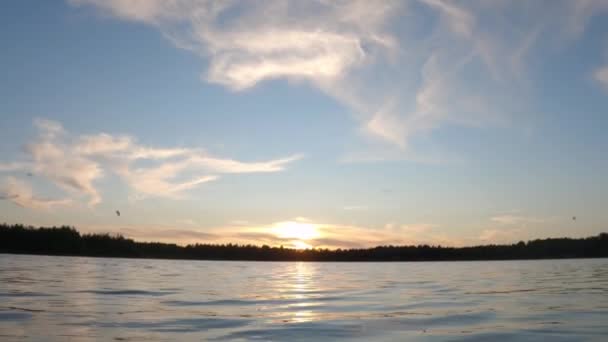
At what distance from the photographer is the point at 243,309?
1998cm

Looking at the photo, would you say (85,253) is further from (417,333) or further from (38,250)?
(417,333)

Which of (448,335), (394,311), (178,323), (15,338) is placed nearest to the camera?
(15,338)

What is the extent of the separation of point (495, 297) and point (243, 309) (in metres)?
12.1

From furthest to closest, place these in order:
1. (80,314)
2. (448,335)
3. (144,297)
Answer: (144,297) < (80,314) < (448,335)

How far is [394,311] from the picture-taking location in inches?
767

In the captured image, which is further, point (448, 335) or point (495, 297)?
point (495, 297)

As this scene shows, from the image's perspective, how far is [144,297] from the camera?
79.9 feet

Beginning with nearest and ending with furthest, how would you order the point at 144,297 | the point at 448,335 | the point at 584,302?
the point at 448,335 < the point at 584,302 < the point at 144,297

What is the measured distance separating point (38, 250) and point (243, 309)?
15260 centimetres

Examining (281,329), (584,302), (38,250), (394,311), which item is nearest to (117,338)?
(281,329)

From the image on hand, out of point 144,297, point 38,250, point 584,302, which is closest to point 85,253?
point 38,250

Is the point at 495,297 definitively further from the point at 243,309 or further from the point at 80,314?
the point at 80,314

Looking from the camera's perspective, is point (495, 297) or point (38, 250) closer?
point (495, 297)

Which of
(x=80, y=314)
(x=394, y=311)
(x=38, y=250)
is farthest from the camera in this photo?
(x=38, y=250)
